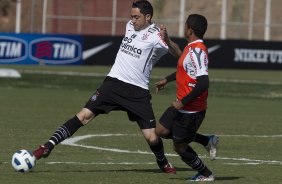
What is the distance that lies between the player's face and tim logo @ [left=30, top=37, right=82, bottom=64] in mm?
29660

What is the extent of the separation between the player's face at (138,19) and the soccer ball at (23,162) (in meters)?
2.17

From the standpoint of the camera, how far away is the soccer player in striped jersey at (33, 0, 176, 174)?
43.9 feet

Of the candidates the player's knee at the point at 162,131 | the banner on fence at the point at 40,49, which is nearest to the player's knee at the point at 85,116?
the player's knee at the point at 162,131

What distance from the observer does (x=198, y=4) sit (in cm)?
7612

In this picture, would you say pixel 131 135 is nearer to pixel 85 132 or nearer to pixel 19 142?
pixel 85 132

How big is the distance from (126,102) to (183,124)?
4.03ft

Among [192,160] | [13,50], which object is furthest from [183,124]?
[13,50]

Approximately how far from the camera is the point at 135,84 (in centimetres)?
1348

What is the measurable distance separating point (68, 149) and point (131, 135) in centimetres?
284

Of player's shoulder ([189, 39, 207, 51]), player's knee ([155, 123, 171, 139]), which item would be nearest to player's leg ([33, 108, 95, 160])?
player's knee ([155, 123, 171, 139])

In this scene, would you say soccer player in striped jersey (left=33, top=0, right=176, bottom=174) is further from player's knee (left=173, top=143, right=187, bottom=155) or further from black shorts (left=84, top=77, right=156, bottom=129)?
player's knee (left=173, top=143, right=187, bottom=155)

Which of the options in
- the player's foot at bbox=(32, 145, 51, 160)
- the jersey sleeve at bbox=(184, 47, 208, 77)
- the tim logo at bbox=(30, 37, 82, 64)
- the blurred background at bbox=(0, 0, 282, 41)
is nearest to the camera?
the jersey sleeve at bbox=(184, 47, 208, 77)

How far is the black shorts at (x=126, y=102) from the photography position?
1341 centimetres

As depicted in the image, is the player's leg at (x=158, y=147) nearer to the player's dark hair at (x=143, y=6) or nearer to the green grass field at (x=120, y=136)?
the green grass field at (x=120, y=136)
